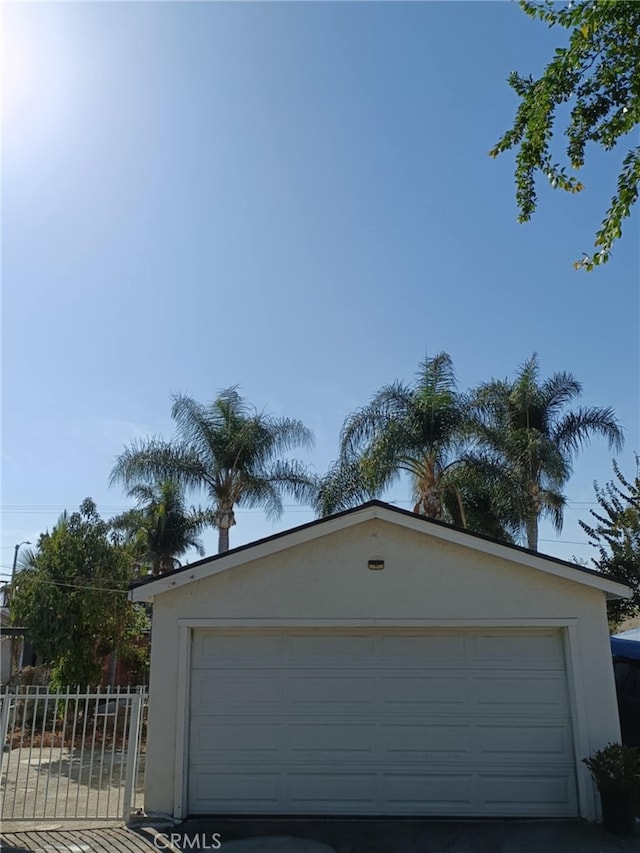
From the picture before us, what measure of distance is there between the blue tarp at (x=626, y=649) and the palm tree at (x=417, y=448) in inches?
211

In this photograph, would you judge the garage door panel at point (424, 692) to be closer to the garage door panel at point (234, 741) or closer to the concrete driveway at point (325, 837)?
the concrete driveway at point (325, 837)

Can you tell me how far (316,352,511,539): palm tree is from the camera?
18016 mm

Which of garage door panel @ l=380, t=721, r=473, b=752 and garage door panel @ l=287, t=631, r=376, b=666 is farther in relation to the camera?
garage door panel @ l=287, t=631, r=376, b=666

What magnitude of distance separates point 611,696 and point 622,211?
236 inches

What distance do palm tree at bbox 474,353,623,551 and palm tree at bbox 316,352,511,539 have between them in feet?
2.36

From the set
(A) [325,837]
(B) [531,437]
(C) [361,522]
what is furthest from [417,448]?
(A) [325,837]

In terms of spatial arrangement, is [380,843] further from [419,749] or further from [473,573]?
[473,573]

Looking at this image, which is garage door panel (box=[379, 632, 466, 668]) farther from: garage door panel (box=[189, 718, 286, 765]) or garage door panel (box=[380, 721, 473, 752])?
garage door panel (box=[189, 718, 286, 765])

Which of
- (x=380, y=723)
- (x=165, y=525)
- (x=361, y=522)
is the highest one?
(x=165, y=525)

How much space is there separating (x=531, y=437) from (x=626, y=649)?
703 centimetres

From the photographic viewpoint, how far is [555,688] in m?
8.80

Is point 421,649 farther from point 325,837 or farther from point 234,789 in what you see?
point 234,789
